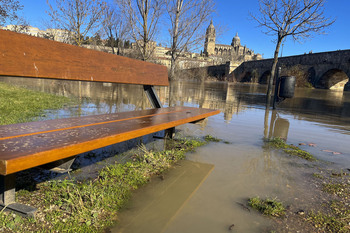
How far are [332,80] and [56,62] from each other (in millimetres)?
31174

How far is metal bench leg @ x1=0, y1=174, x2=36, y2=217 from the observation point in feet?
4.95

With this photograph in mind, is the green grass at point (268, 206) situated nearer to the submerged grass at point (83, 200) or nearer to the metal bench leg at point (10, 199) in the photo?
the submerged grass at point (83, 200)

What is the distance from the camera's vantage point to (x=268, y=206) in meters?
1.91

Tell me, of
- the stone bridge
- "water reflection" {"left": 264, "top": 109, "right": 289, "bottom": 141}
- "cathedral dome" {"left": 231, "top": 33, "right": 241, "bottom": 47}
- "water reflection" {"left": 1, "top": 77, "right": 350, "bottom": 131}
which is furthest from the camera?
"cathedral dome" {"left": 231, "top": 33, "right": 241, "bottom": 47}

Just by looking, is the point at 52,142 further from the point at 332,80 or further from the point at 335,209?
the point at 332,80

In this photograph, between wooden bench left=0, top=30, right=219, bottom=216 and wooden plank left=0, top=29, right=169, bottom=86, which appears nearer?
wooden bench left=0, top=30, right=219, bottom=216

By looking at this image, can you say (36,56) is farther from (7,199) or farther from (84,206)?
(84,206)

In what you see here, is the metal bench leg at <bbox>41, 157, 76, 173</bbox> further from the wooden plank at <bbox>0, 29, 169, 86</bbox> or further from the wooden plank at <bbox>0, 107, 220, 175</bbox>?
the wooden plank at <bbox>0, 29, 169, 86</bbox>

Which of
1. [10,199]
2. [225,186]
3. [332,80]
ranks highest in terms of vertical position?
[332,80]

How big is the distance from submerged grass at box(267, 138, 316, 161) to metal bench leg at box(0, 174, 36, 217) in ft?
10.5

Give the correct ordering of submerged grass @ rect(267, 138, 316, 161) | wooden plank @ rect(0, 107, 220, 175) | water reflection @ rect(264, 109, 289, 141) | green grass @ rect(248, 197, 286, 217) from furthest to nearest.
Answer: water reflection @ rect(264, 109, 289, 141)
submerged grass @ rect(267, 138, 316, 161)
green grass @ rect(248, 197, 286, 217)
wooden plank @ rect(0, 107, 220, 175)

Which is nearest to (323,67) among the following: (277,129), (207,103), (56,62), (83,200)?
(207,103)

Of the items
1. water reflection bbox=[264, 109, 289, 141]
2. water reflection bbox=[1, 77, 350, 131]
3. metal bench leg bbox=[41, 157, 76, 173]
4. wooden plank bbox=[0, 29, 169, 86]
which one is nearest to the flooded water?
water reflection bbox=[264, 109, 289, 141]

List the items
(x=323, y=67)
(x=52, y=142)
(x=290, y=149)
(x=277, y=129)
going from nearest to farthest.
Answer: (x=52, y=142), (x=290, y=149), (x=277, y=129), (x=323, y=67)
